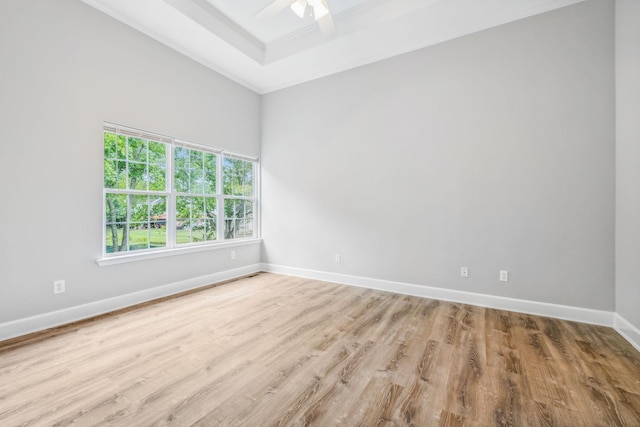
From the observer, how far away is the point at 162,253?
135 inches

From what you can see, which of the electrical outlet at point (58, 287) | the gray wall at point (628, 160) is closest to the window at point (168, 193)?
the electrical outlet at point (58, 287)

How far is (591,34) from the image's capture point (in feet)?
8.84

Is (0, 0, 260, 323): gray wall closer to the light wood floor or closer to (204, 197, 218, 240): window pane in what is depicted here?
the light wood floor

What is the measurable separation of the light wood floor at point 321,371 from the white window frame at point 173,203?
68cm

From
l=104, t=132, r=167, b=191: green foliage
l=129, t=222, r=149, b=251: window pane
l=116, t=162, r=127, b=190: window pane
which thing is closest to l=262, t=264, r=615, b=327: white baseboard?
l=129, t=222, r=149, b=251: window pane

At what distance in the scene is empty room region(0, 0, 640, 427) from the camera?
176cm

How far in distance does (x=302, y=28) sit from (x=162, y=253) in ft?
11.0

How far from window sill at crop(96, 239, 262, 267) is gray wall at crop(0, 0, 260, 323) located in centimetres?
7

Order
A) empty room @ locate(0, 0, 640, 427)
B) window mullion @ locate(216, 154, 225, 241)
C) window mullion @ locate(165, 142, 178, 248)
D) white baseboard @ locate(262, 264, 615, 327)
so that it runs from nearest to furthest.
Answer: empty room @ locate(0, 0, 640, 427) < white baseboard @ locate(262, 264, 615, 327) < window mullion @ locate(165, 142, 178, 248) < window mullion @ locate(216, 154, 225, 241)

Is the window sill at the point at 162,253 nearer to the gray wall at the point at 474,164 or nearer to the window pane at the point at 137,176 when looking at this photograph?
the window pane at the point at 137,176

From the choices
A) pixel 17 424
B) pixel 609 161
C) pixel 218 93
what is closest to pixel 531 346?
pixel 609 161

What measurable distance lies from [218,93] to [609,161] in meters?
4.70

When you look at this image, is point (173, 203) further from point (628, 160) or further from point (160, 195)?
point (628, 160)

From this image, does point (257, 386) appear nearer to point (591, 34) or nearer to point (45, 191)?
point (45, 191)
